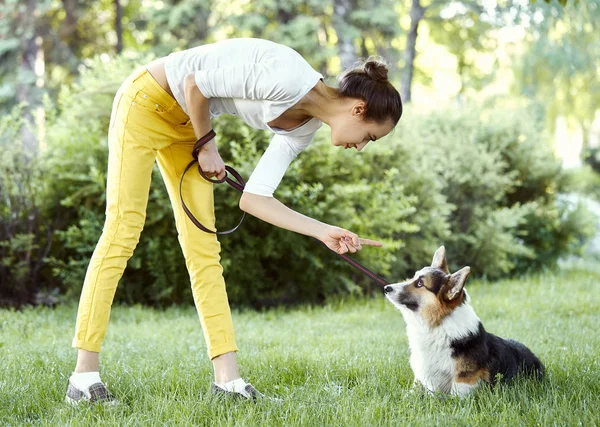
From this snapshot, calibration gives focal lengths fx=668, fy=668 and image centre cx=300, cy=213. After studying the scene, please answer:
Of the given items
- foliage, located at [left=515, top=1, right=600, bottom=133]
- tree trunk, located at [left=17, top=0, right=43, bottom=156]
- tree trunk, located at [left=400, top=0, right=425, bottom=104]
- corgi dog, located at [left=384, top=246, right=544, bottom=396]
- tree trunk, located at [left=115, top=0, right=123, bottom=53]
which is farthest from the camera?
tree trunk, located at [left=115, top=0, right=123, bottom=53]

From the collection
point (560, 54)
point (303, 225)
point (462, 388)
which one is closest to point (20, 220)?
point (303, 225)

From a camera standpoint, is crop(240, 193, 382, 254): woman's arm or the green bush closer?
crop(240, 193, 382, 254): woman's arm

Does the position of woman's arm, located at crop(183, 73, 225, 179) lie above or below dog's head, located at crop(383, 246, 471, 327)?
above

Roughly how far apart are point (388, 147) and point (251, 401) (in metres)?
5.43

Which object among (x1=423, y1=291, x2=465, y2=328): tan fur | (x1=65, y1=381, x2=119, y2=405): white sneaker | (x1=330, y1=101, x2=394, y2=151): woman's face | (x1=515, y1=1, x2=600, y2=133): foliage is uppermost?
(x1=515, y1=1, x2=600, y2=133): foliage

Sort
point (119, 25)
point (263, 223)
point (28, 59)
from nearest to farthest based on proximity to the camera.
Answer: point (263, 223), point (28, 59), point (119, 25)

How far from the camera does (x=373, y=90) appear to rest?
2984 mm

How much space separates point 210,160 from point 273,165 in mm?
308

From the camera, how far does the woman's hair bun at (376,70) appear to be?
3.04 metres

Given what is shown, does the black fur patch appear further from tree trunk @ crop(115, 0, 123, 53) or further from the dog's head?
tree trunk @ crop(115, 0, 123, 53)

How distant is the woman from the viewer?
2963 mm

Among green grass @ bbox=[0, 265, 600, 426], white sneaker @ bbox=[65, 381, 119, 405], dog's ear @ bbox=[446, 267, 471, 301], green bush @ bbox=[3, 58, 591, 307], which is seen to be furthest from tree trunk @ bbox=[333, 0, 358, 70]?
white sneaker @ bbox=[65, 381, 119, 405]

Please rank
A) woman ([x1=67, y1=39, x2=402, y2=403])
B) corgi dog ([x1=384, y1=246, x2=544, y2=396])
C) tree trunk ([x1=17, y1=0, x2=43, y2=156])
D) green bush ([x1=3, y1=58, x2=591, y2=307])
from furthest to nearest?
tree trunk ([x1=17, y1=0, x2=43, y2=156]) → green bush ([x1=3, y1=58, x2=591, y2=307]) → corgi dog ([x1=384, y1=246, x2=544, y2=396]) → woman ([x1=67, y1=39, x2=402, y2=403])

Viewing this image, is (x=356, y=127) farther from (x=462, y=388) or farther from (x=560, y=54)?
(x=560, y=54)
